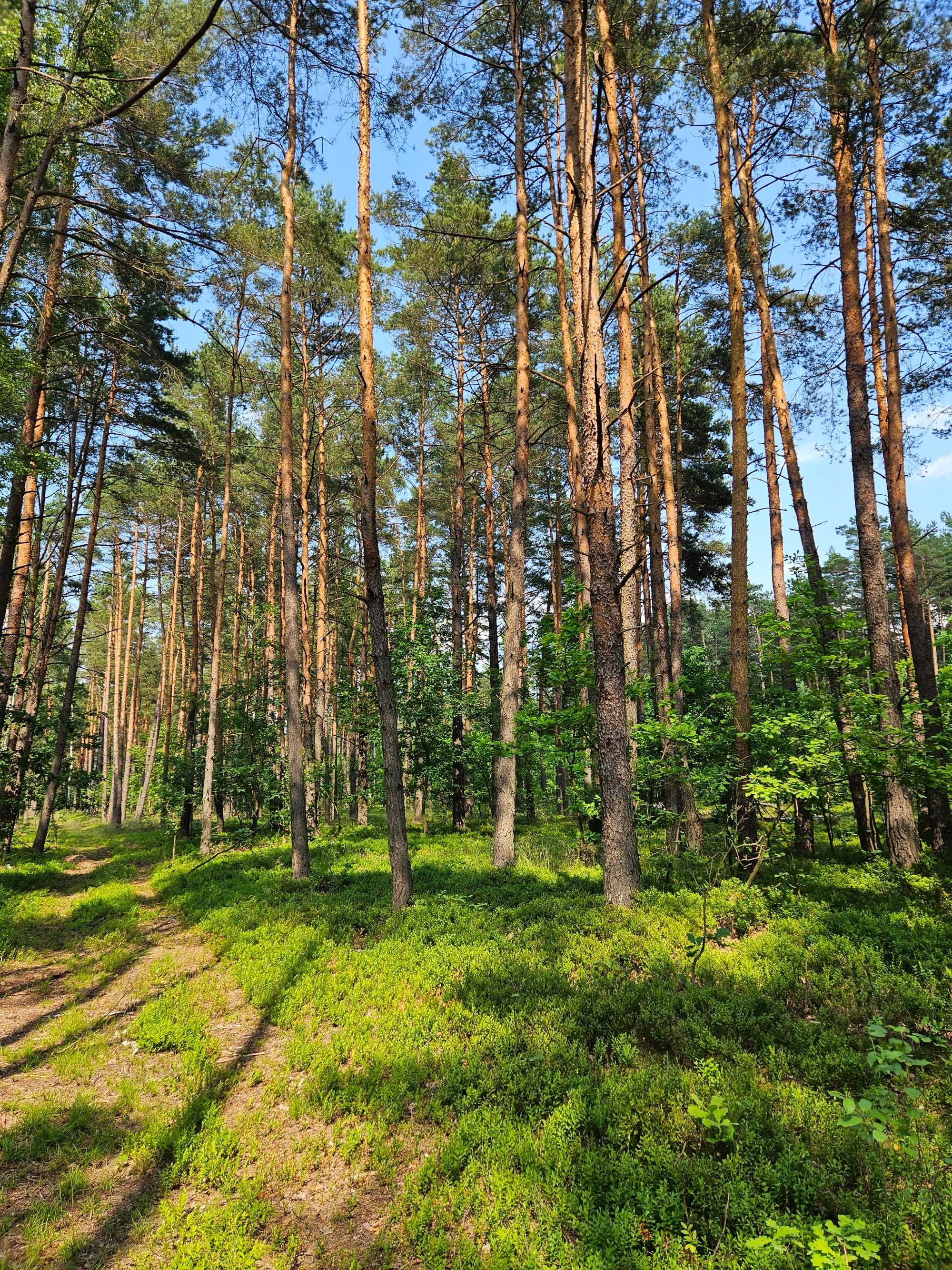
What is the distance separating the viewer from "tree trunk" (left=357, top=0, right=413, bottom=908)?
25.6 feet

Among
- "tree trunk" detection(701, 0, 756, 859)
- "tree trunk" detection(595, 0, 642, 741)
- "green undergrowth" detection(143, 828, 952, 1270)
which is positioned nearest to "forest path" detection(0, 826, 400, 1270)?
"green undergrowth" detection(143, 828, 952, 1270)

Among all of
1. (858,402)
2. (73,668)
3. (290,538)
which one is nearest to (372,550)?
(290,538)

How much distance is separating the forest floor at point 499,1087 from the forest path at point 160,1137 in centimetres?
2

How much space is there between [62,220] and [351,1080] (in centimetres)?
1566

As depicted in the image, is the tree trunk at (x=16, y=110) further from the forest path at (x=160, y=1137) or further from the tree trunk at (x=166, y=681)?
the tree trunk at (x=166, y=681)

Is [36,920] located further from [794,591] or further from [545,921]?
[794,591]

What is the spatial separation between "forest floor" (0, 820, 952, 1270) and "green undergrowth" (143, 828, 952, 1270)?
0.02 meters

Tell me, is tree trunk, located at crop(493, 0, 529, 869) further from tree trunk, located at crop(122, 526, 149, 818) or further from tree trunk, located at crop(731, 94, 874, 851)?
tree trunk, located at crop(122, 526, 149, 818)

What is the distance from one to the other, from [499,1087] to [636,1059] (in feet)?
3.42

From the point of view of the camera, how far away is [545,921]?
22.0 ft

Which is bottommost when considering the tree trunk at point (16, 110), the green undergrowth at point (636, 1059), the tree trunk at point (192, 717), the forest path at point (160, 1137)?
the forest path at point (160, 1137)

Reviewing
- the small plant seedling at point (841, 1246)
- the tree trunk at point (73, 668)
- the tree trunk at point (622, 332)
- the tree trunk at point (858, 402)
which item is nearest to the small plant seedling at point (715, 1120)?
the small plant seedling at point (841, 1246)

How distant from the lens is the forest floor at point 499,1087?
295 centimetres

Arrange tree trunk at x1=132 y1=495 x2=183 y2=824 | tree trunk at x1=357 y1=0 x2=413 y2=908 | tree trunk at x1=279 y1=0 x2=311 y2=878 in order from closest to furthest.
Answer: tree trunk at x1=357 y1=0 x2=413 y2=908, tree trunk at x1=279 y1=0 x2=311 y2=878, tree trunk at x1=132 y1=495 x2=183 y2=824
